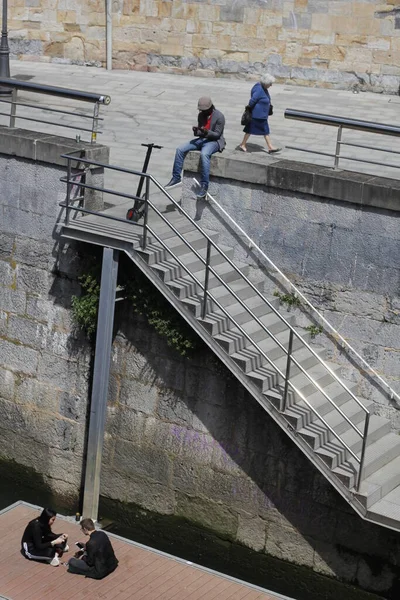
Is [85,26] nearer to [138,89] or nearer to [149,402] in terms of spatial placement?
[138,89]

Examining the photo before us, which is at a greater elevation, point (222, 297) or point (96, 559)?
point (222, 297)

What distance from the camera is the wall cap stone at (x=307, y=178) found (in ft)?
41.2

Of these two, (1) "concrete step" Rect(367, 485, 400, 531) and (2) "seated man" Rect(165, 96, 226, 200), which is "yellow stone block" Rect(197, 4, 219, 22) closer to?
(2) "seated man" Rect(165, 96, 226, 200)

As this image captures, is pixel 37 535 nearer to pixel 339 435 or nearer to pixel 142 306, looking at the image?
pixel 142 306

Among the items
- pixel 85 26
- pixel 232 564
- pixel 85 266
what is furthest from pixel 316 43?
pixel 232 564

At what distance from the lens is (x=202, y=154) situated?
529 inches

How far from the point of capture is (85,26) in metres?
21.7

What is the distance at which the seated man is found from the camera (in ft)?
44.3

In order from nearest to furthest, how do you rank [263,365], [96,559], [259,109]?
[96,559], [263,365], [259,109]

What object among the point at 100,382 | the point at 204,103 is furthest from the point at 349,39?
the point at 100,382

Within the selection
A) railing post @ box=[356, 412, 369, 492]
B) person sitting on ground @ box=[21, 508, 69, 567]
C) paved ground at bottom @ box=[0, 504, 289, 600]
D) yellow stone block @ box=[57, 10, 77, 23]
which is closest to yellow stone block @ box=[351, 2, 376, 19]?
yellow stone block @ box=[57, 10, 77, 23]

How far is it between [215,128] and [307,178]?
1.52 metres

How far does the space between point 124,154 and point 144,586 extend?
6521mm

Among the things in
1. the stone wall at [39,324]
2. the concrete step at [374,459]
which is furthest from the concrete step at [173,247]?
the concrete step at [374,459]
